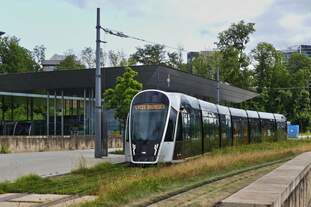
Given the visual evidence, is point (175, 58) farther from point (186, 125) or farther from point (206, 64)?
point (186, 125)

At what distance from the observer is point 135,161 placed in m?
24.2

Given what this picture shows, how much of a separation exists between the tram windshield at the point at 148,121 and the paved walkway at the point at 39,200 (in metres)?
9.80

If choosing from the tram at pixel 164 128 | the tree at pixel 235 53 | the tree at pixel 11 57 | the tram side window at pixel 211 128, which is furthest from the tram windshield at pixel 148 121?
the tree at pixel 11 57

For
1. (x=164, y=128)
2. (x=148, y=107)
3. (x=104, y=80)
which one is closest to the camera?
(x=164, y=128)

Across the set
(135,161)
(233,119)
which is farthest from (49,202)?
(233,119)

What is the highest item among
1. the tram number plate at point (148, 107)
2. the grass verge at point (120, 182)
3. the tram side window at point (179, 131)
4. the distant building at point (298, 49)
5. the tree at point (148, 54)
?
the distant building at point (298, 49)

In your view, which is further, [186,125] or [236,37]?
[236,37]

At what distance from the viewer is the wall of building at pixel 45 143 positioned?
3512 cm

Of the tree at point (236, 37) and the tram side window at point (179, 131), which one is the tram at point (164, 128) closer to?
the tram side window at point (179, 131)

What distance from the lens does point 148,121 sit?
24.5 metres

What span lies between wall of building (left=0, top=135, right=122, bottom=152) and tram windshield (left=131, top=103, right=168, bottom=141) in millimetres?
12484

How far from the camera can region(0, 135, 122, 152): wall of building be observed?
3512cm

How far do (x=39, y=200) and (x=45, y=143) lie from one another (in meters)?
24.9

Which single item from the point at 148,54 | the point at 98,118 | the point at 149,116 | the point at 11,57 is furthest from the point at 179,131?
the point at 11,57
